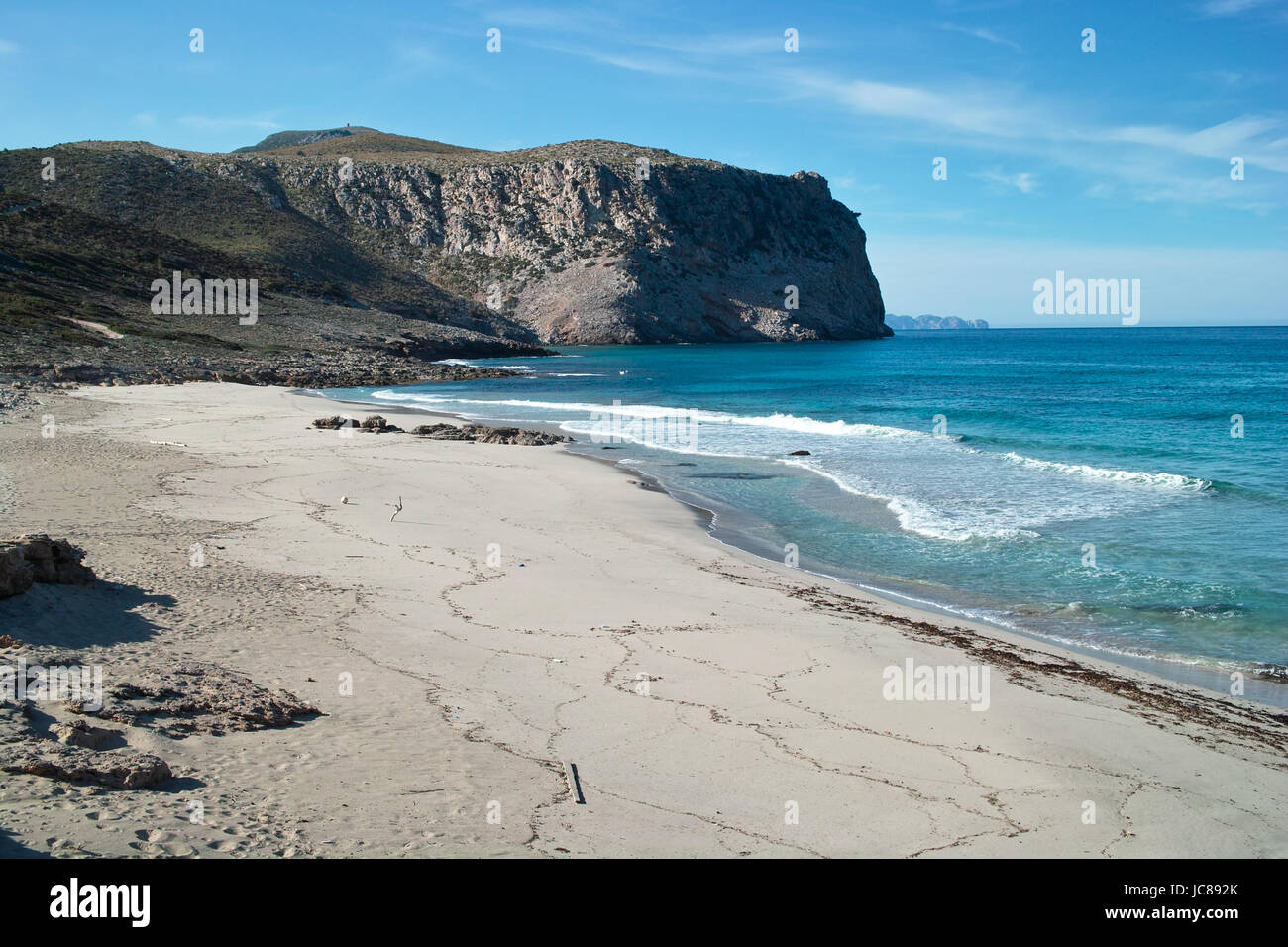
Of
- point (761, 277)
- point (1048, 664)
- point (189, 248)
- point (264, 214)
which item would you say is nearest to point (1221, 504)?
point (1048, 664)

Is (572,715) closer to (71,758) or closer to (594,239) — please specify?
(71,758)

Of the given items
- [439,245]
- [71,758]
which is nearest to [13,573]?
[71,758]

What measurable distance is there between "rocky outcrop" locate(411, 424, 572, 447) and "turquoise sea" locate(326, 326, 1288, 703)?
5.96 ft

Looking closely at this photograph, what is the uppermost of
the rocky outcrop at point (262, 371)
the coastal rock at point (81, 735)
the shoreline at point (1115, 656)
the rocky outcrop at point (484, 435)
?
the rocky outcrop at point (262, 371)

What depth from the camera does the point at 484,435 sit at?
75.7 ft

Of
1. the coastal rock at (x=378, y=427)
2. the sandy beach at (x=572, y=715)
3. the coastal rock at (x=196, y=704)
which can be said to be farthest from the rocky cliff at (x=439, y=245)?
the coastal rock at (x=196, y=704)

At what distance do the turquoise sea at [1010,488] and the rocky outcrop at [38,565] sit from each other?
28.8 ft

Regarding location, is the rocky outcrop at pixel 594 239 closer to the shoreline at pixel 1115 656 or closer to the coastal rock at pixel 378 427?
the coastal rock at pixel 378 427

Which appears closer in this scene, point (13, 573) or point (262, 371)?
point (13, 573)

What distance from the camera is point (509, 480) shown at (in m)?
17.1

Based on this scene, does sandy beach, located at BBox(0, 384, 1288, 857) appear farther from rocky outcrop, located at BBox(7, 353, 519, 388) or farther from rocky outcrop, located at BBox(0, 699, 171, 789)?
rocky outcrop, located at BBox(7, 353, 519, 388)

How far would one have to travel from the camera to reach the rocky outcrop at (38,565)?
21.9ft

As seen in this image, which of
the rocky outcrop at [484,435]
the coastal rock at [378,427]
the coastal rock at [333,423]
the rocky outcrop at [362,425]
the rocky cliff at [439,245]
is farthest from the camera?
the rocky cliff at [439,245]

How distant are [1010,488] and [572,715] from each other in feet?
47.0
